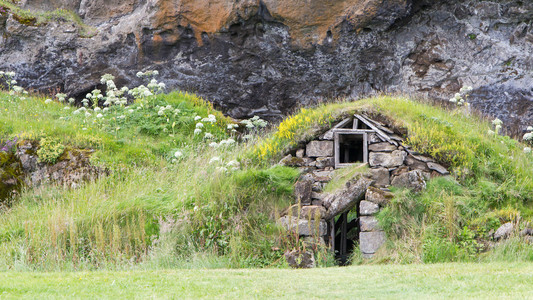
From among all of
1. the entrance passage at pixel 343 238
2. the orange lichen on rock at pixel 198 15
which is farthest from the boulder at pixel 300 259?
the orange lichen on rock at pixel 198 15

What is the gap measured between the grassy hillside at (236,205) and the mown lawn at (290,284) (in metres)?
1.55

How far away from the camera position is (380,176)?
1134 cm

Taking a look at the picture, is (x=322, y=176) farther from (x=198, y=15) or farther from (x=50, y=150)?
(x=198, y=15)

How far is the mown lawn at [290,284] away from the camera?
6.50 metres

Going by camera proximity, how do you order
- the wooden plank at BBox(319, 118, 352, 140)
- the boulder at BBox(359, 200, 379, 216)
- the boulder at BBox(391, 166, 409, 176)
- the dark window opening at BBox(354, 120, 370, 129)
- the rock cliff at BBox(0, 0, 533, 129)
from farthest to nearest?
the rock cliff at BBox(0, 0, 533, 129) → the dark window opening at BBox(354, 120, 370, 129) → the wooden plank at BBox(319, 118, 352, 140) → the boulder at BBox(391, 166, 409, 176) → the boulder at BBox(359, 200, 379, 216)

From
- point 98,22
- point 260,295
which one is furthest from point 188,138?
point 260,295

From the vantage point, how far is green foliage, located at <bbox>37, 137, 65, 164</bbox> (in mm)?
13219

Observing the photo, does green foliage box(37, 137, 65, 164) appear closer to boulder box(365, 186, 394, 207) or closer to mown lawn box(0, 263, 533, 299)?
mown lawn box(0, 263, 533, 299)

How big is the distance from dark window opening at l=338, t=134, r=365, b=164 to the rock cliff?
3.75m

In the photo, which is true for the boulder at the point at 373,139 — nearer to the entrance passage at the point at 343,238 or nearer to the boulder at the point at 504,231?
the entrance passage at the point at 343,238

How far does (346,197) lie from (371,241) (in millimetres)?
937

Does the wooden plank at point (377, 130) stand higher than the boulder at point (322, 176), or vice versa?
the wooden plank at point (377, 130)

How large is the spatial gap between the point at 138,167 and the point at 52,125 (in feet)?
9.45

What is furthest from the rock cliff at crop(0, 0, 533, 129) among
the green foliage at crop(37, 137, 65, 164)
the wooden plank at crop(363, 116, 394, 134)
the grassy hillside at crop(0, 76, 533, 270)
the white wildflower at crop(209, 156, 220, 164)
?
the white wildflower at crop(209, 156, 220, 164)
